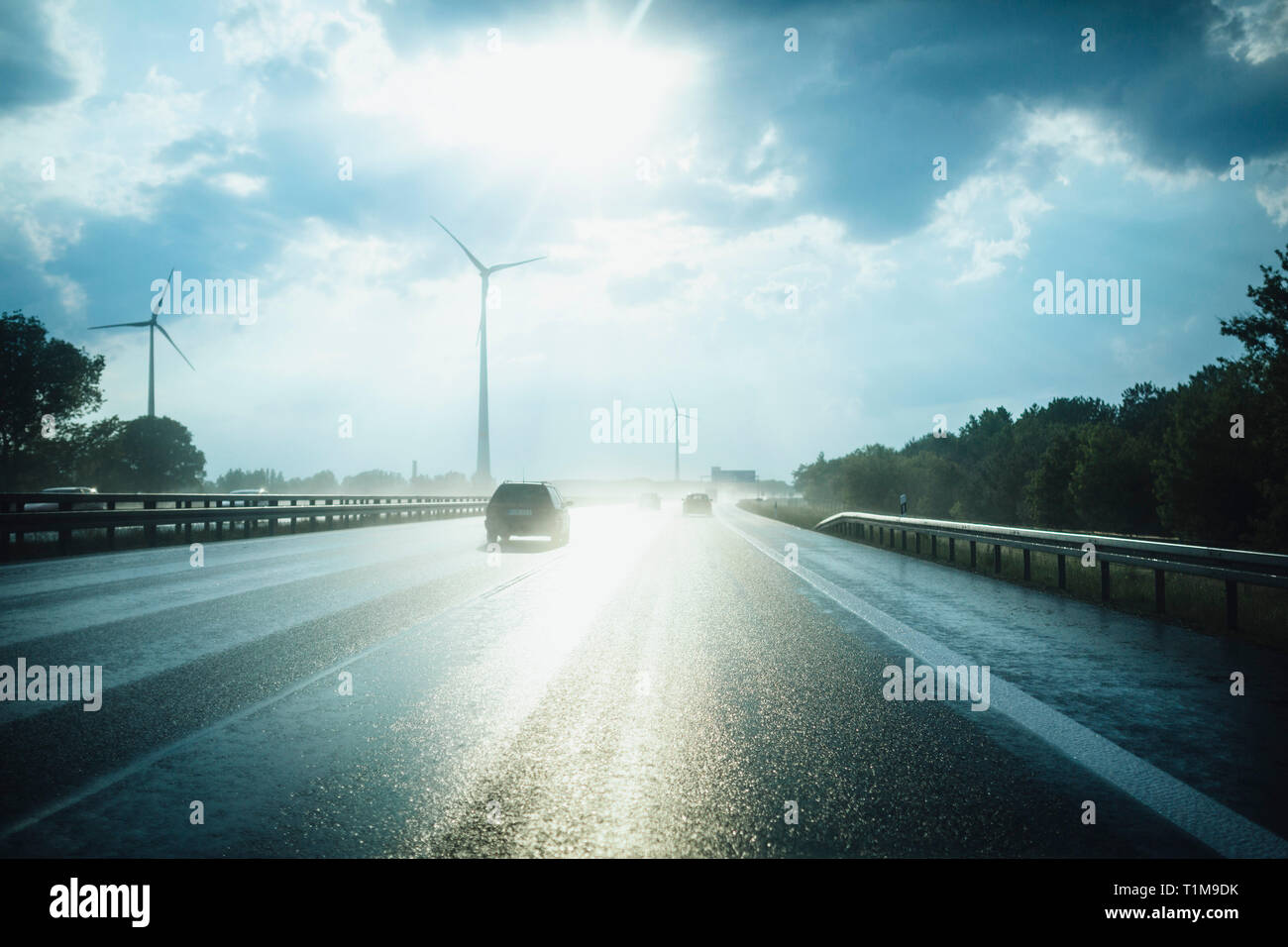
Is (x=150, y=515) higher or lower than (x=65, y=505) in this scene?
lower

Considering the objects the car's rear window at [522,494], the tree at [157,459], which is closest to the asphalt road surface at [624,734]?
the car's rear window at [522,494]

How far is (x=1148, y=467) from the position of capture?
8538 centimetres

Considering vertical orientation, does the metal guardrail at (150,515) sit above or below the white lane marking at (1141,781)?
above

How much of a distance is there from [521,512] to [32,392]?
69.5 metres

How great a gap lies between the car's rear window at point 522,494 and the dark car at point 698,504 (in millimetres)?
34094

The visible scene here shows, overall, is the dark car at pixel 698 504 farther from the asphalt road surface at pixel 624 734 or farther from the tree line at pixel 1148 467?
the asphalt road surface at pixel 624 734

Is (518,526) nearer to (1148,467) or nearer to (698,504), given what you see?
(698,504)

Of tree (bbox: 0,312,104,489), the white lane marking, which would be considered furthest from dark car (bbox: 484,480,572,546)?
tree (bbox: 0,312,104,489)

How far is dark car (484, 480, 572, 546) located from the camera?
24141 millimetres

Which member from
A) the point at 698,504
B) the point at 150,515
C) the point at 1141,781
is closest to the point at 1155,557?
the point at 1141,781

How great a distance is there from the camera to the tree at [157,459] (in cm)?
8694

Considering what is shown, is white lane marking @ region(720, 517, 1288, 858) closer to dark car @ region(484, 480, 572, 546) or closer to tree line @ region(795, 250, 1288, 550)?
dark car @ region(484, 480, 572, 546)
